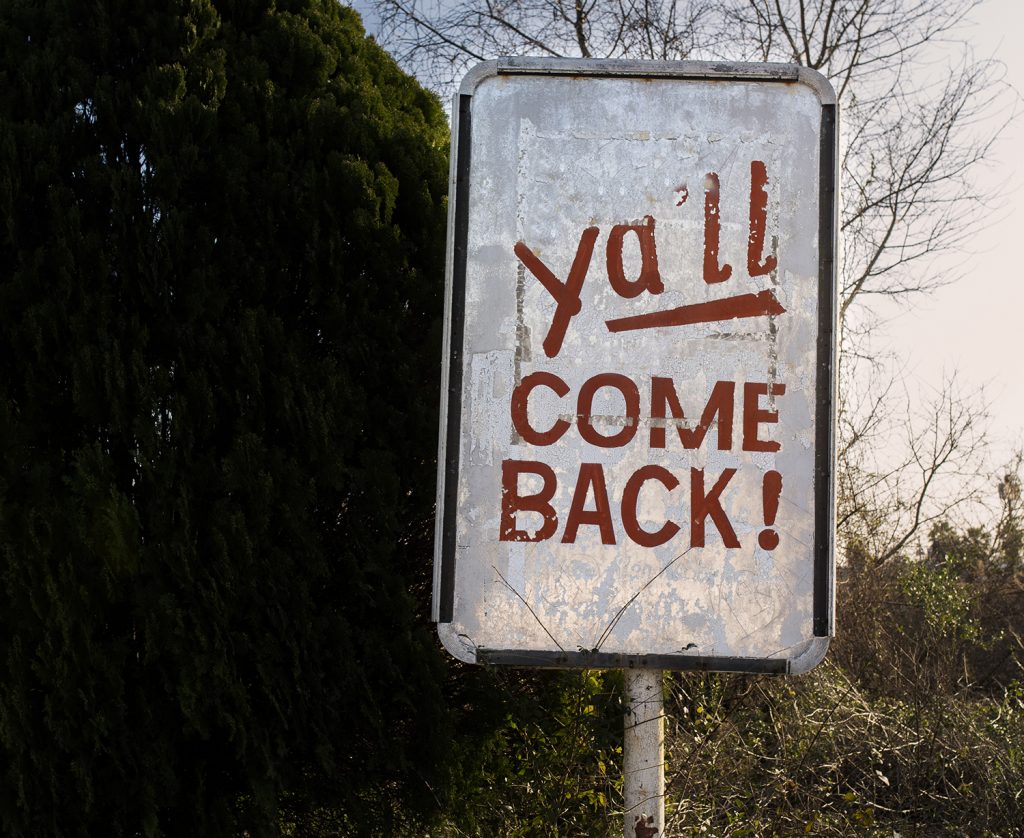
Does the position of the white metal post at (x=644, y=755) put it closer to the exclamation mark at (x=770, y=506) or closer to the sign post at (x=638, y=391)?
the sign post at (x=638, y=391)

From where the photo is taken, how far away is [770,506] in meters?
2.61

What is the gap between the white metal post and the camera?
106 inches

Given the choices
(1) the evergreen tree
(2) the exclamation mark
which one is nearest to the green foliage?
(1) the evergreen tree

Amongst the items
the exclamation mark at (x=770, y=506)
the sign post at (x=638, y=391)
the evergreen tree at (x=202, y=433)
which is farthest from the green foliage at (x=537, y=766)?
the exclamation mark at (x=770, y=506)

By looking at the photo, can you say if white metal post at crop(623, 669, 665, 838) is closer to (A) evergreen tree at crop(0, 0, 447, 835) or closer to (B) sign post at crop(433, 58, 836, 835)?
(B) sign post at crop(433, 58, 836, 835)

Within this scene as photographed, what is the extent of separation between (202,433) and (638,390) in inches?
47.9

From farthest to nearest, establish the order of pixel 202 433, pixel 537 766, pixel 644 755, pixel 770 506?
1. pixel 537 766
2. pixel 202 433
3. pixel 644 755
4. pixel 770 506

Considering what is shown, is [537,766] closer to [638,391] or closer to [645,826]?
[645,826]

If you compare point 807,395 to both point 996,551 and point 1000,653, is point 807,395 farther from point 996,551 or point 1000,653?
point 996,551

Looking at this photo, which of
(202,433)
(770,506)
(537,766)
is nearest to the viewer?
(770,506)

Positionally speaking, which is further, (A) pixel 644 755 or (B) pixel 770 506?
(A) pixel 644 755

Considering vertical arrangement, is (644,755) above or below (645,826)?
above

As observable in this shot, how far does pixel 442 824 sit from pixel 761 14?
6916 millimetres

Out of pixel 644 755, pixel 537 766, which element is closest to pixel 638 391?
pixel 644 755
